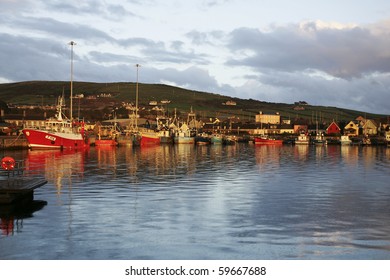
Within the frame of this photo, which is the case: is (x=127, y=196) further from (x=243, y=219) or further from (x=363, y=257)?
(x=363, y=257)

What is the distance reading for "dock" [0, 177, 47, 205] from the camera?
31.3 metres

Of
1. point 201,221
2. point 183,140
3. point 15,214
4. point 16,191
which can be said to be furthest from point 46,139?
point 201,221

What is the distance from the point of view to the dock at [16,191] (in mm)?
31297

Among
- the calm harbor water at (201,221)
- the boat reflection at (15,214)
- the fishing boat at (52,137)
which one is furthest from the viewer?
the fishing boat at (52,137)

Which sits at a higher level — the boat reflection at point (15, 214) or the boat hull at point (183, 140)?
the boat hull at point (183, 140)

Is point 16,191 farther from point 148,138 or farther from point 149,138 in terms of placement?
point 149,138

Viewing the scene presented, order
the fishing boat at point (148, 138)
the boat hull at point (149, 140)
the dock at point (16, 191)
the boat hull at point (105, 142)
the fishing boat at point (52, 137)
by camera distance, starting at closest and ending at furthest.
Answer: the dock at point (16, 191) → the fishing boat at point (52, 137) → the boat hull at point (105, 142) → the boat hull at point (149, 140) → the fishing boat at point (148, 138)

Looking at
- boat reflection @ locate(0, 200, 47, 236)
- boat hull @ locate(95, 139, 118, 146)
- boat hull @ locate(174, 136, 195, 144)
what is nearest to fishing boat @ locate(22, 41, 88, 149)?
boat hull @ locate(95, 139, 118, 146)

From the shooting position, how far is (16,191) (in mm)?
31562

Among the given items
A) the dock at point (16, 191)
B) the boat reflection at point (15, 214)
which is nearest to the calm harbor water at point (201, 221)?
the boat reflection at point (15, 214)

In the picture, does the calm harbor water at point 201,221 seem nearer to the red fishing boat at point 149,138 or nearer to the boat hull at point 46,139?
the boat hull at point 46,139

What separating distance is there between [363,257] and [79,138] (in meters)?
98.0
